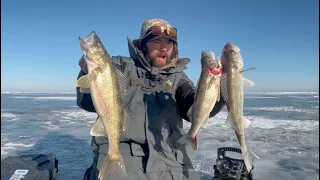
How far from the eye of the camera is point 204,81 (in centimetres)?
259

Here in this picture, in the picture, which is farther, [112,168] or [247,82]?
[112,168]

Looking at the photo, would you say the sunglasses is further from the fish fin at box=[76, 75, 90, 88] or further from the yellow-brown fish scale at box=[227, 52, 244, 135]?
the fish fin at box=[76, 75, 90, 88]

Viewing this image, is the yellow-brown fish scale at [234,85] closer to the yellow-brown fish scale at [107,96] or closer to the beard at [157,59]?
the yellow-brown fish scale at [107,96]

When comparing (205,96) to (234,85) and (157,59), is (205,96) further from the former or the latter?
(157,59)

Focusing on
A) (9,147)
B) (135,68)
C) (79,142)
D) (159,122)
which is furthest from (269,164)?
(9,147)

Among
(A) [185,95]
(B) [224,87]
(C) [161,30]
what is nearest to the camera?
(B) [224,87]

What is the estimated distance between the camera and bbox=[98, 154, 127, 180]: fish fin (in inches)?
115

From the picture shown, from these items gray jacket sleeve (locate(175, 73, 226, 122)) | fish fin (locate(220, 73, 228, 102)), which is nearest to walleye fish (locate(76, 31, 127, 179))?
fish fin (locate(220, 73, 228, 102))

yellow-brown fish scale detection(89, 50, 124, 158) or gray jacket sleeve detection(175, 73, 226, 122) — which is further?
gray jacket sleeve detection(175, 73, 226, 122)

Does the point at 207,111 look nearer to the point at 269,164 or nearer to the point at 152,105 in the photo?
the point at 152,105

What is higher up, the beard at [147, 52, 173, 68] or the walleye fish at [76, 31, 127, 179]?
the beard at [147, 52, 173, 68]

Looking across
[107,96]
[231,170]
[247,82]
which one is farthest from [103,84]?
[231,170]

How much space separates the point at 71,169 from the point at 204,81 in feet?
13.4

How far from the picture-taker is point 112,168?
114 inches
